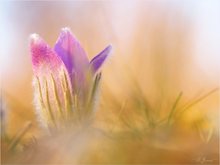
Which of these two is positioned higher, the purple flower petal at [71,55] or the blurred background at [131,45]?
the blurred background at [131,45]

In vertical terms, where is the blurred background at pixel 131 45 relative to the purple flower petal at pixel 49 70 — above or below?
above

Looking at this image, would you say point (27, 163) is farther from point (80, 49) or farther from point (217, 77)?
point (217, 77)

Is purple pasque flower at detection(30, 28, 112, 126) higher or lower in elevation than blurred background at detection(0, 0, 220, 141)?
lower

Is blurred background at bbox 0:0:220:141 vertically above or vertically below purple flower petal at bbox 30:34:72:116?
above

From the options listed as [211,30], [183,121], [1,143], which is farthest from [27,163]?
[211,30]
